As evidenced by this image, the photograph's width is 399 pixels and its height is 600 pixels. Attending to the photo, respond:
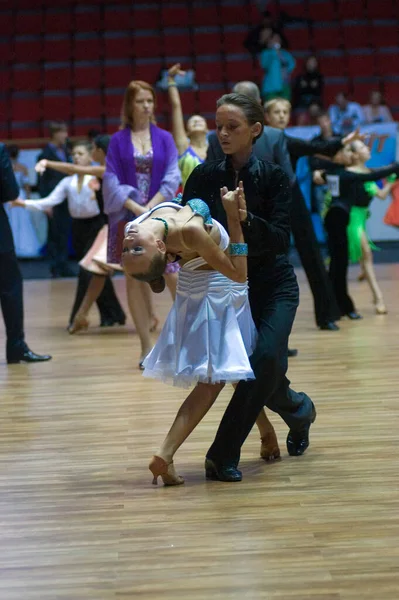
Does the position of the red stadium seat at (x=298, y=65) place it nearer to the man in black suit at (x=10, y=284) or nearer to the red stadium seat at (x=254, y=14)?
the red stadium seat at (x=254, y=14)

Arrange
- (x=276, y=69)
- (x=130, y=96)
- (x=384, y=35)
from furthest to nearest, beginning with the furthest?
(x=384, y=35)
(x=276, y=69)
(x=130, y=96)

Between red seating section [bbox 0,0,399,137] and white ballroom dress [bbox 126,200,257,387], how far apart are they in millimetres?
11338

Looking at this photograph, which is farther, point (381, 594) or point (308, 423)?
point (308, 423)

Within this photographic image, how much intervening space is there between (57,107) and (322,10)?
4.36 metres

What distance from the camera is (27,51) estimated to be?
1548 cm

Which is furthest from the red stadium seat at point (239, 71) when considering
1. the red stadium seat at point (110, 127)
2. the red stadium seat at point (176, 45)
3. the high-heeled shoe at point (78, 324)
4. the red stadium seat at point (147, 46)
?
the high-heeled shoe at point (78, 324)

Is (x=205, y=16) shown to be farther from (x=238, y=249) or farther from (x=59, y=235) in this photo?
(x=238, y=249)

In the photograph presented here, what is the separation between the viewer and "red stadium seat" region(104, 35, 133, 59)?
1546cm

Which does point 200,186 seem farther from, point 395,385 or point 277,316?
point 395,385

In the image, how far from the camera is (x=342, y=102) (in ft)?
43.4

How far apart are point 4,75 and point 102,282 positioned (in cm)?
881

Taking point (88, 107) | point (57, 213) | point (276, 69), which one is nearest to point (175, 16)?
point (88, 107)

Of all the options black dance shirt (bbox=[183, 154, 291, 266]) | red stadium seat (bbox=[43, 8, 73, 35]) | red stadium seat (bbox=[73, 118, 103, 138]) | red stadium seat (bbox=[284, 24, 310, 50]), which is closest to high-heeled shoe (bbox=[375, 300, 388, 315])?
black dance shirt (bbox=[183, 154, 291, 266])

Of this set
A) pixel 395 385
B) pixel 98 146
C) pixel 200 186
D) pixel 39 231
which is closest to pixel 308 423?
pixel 200 186
